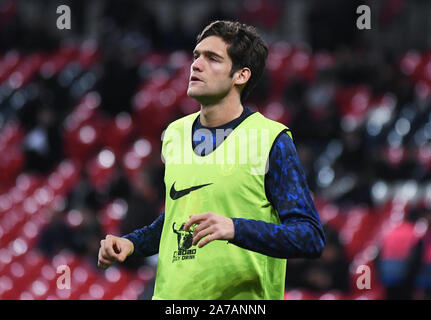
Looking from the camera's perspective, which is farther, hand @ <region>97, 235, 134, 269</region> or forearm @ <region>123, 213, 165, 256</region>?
forearm @ <region>123, 213, 165, 256</region>

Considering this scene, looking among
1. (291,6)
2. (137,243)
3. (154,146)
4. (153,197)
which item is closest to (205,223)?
(137,243)

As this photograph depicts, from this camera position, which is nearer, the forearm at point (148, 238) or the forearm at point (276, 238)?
the forearm at point (276, 238)

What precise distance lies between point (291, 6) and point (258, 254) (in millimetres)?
9375

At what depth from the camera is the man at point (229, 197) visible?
2.57 m

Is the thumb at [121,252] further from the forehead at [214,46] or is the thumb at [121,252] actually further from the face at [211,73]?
the forehead at [214,46]

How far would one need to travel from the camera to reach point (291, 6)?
1169cm

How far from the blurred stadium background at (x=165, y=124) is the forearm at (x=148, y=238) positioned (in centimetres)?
256

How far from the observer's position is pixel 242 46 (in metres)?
2.95

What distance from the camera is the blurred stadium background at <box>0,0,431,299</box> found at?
20.4ft

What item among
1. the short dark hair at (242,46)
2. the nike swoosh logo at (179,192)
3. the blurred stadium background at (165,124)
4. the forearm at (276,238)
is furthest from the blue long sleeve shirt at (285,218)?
the blurred stadium background at (165,124)

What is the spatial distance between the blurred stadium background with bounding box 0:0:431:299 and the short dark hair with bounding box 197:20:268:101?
2.69 meters

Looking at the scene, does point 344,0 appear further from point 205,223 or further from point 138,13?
point 205,223

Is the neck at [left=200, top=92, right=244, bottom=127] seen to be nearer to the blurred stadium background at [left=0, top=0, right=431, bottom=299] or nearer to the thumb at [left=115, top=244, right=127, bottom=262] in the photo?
the thumb at [left=115, top=244, right=127, bottom=262]

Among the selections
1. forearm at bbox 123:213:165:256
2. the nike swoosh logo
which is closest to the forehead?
the nike swoosh logo
